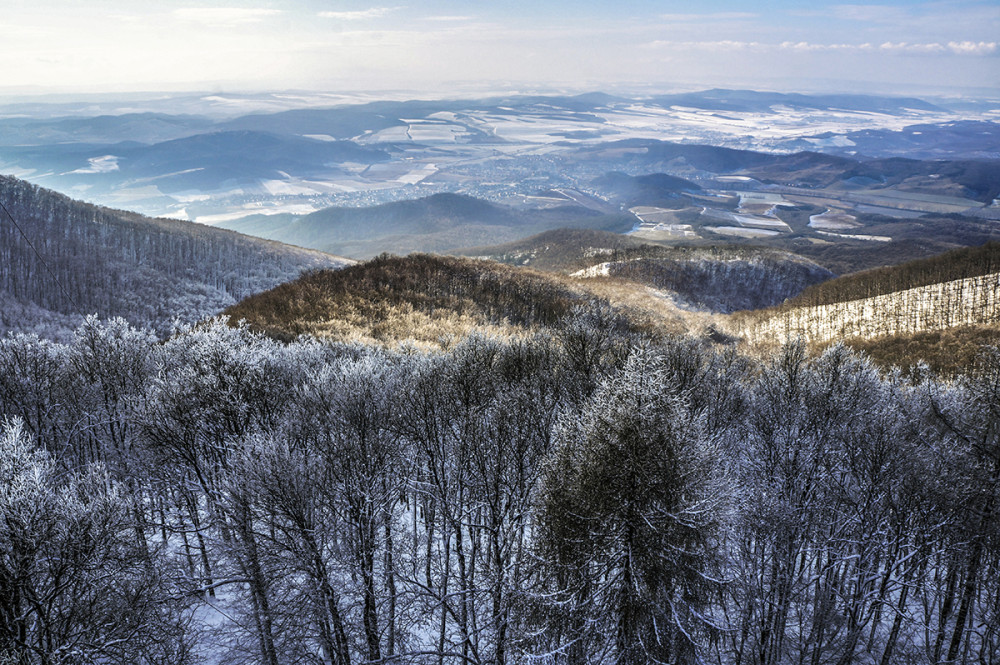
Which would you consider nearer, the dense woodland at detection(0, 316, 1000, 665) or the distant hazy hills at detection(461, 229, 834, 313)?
the dense woodland at detection(0, 316, 1000, 665)

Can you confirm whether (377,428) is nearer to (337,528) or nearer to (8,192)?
(337,528)

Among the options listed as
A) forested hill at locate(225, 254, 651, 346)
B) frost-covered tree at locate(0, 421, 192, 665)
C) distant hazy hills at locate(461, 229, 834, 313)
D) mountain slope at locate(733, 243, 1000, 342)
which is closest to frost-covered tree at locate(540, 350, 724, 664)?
frost-covered tree at locate(0, 421, 192, 665)

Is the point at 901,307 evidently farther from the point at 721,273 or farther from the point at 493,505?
the point at 493,505

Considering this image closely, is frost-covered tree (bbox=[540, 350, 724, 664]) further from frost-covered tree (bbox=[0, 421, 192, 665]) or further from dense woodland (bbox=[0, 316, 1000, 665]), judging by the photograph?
frost-covered tree (bbox=[0, 421, 192, 665])

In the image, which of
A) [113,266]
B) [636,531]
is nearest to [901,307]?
[636,531]

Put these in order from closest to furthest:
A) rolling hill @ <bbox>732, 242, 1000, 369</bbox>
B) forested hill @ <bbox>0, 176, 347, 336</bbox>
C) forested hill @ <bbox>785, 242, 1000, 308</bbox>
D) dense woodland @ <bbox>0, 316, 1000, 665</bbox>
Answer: dense woodland @ <bbox>0, 316, 1000, 665</bbox>, rolling hill @ <bbox>732, 242, 1000, 369</bbox>, forested hill @ <bbox>785, 242, 1000, 308</bbox>, forested hill @ <bbox>0, 176, 347, 336</bbox>
